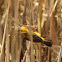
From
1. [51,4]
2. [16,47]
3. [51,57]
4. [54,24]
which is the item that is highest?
[51,4]

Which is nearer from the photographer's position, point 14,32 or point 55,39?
point 14,32

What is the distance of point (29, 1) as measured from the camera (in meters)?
0.52

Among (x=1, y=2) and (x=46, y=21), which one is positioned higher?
(x=1, y=2)

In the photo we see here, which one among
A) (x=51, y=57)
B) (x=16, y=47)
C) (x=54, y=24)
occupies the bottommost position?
(x=51, y=57)

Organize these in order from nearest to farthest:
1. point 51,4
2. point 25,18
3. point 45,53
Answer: point 25,18
point 51,4
point 45,53

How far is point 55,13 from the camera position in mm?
971

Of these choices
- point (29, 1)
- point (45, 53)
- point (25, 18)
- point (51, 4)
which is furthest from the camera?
point (45, 53)

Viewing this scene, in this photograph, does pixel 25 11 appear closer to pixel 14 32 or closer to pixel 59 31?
pixel 14 32

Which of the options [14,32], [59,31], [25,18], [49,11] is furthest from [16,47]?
[59,31]

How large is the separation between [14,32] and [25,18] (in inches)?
6.0

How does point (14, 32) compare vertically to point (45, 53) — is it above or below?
above

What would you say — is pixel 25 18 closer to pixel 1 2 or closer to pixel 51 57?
pixel 1 2

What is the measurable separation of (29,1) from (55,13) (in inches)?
19.2

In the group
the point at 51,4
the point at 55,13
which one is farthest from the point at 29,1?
the point at 55,13
